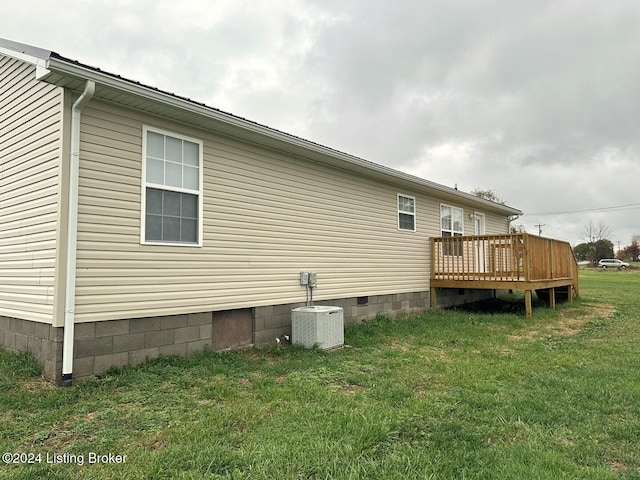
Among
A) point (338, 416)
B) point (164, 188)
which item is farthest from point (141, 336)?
point (338, 416)

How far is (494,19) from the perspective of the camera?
967cm

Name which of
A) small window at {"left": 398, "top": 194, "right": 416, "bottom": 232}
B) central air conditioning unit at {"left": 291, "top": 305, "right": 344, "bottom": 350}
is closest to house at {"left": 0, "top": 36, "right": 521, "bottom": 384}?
central air conditioning unit at {"left": 291, "top": 305, "right": 344, "bottom": 350}

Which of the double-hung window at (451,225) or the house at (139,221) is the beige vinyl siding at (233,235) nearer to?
the house at (139,221)

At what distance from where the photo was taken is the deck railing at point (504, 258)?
30.6 ft

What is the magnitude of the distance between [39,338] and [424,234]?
335 inches

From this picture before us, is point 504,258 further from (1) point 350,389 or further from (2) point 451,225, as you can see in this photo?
(1) point 350,389

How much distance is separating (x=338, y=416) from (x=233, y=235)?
3428mm

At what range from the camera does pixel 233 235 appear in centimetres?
609

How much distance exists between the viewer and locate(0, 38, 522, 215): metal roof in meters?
4.21

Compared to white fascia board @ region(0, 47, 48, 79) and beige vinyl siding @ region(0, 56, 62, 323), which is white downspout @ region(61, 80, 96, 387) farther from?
white fascia board @ region(0, 47, 48, 79)

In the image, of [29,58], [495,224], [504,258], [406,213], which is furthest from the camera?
[495,224]

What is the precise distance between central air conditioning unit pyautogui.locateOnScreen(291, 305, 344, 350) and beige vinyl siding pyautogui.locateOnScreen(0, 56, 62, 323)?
328 centimetres

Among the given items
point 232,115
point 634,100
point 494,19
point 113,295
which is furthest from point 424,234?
point 634,100

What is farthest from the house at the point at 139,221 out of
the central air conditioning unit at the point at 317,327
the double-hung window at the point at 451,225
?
the double-hung window at the point at 451,225
